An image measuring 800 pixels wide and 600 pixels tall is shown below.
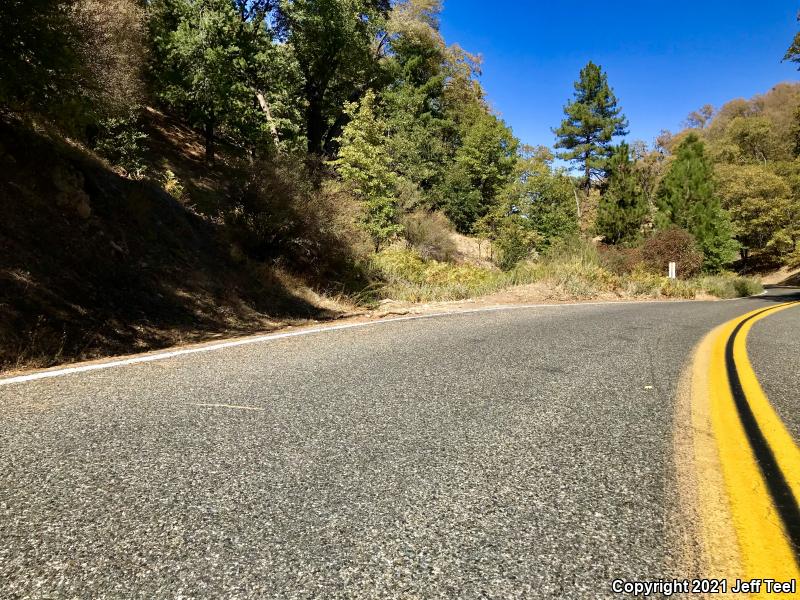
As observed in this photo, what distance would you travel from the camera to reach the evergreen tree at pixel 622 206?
3281cm

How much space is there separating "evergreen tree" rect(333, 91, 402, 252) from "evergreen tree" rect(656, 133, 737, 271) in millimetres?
25248

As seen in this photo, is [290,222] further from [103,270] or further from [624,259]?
[624,259]

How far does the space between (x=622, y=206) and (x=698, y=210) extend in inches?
261

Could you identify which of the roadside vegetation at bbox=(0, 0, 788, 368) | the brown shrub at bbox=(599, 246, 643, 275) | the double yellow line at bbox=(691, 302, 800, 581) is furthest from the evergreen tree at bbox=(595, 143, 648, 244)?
the double yellow line at bbox=(691, 302, 800, 581)

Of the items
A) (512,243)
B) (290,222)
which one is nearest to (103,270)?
(290,222)

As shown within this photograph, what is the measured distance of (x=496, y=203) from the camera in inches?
1371

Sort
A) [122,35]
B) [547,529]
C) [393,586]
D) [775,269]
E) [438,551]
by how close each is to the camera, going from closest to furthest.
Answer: [393,586] < [438,551] < [547,529] < [122,35] < [775,269]

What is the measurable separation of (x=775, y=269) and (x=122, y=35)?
55.6 meters

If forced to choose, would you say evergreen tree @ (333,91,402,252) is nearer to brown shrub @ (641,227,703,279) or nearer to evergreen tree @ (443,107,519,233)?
brown shrub @ (641,227,703,279)

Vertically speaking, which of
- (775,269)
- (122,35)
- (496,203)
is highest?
(122,35)

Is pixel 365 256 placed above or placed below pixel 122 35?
below

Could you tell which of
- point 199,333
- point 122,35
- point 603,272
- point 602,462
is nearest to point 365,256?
point 199,333

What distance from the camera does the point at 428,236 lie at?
2634 cm

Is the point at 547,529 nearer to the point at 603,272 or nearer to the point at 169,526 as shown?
the point at 169,526
